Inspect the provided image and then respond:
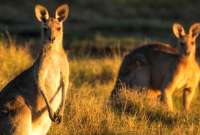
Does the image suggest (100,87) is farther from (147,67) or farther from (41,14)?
(41,14)

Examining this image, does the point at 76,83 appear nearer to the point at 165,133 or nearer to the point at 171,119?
the point at 171,119

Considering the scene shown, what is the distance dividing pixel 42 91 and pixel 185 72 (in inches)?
143

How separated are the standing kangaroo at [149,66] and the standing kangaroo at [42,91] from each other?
299cm

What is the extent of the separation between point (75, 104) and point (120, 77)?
2.34 metres

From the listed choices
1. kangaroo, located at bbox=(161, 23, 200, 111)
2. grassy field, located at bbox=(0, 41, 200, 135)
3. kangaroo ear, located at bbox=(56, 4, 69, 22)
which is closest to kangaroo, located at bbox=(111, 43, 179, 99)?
kangaroo, located at bbox=(161, 23, 200, 111)

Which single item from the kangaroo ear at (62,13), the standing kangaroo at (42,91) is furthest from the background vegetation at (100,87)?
the kangaroo ear at (62,13)

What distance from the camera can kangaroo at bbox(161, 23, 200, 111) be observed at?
987cm

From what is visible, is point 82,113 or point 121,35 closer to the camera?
point 82,113

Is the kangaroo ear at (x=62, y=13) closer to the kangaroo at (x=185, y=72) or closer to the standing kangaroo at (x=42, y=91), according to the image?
the standing kangaroo at (x=42, y=91)

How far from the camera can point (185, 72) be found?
32.7ft

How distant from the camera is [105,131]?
724 centimetres

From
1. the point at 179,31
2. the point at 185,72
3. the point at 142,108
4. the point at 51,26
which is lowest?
the point at 142,108

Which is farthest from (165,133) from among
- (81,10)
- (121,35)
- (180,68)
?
(81,10)

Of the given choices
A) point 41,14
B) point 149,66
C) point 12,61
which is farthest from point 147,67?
point 41,14
